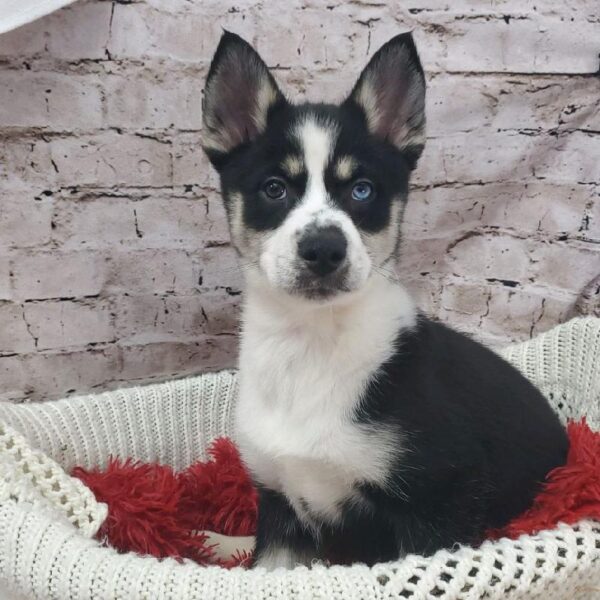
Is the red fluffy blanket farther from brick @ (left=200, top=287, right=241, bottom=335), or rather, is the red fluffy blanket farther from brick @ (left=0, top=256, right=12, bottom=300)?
brick @ (left=0, top=256, right=12, bottom=300)

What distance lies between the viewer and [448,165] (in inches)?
92.7

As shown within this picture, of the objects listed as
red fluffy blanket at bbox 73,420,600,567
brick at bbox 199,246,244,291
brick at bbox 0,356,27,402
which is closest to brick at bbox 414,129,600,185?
brick at bbox 199,246,244,291

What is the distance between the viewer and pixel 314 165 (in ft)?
4.81

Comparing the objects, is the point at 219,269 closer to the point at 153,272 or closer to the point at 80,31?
the point at 153,272

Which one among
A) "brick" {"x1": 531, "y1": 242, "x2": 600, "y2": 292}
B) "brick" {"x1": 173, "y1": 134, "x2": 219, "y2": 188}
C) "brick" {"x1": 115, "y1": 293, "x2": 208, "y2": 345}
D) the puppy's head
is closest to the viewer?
the puppy's head

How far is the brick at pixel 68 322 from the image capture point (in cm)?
225

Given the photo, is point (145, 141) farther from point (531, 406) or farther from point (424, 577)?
point (424, 577)

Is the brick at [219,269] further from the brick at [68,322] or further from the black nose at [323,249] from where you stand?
the black nose at [323,249]

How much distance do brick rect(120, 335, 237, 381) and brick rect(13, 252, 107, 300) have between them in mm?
234

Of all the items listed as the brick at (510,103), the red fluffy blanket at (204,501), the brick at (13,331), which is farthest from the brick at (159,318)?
the brick at (510,103)

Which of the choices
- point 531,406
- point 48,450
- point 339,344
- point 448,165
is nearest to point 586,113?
point 448,165

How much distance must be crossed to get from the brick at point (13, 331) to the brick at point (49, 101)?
0.53m

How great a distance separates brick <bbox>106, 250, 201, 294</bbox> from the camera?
2254 mm

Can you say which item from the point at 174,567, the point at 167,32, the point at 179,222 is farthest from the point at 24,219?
the point at 174,567
